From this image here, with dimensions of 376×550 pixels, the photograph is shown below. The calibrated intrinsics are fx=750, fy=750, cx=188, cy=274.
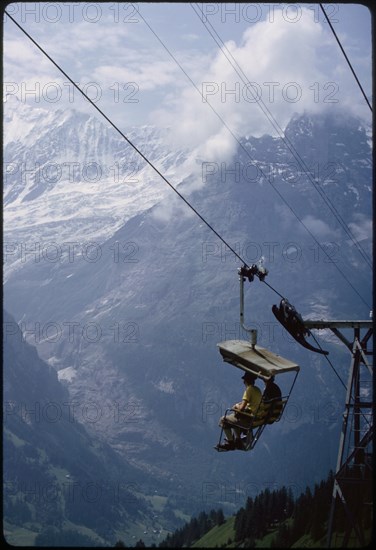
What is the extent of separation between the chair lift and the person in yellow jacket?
34 millimetres

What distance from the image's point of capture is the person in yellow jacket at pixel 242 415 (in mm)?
19312

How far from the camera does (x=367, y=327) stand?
77.9 ft

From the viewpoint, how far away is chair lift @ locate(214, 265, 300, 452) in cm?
1780

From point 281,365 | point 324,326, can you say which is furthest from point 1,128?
point 324,326

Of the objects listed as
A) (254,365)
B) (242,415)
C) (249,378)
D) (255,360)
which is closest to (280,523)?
(242,415)

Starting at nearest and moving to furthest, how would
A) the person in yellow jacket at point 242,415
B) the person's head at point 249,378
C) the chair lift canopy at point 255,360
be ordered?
the chair lift canopy at point 255,360, the person's head at point 249,378, the person in yellow jacket at point 242,415

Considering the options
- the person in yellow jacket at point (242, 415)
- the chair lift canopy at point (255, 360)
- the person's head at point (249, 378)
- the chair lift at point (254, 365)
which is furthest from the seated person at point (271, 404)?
the chair lift canopy at point (255, 360)

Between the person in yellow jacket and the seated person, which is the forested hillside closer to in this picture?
the person in yellow jacket

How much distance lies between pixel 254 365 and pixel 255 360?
0.23 m

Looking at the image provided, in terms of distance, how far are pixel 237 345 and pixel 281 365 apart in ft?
6.24

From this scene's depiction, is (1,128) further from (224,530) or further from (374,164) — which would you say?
(224,530)

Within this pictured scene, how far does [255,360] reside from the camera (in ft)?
59.9

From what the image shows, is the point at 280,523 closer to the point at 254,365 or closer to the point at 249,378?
the point at 249,378

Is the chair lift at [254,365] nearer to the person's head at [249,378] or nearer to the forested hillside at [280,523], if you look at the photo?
the person's head at [249,378]
